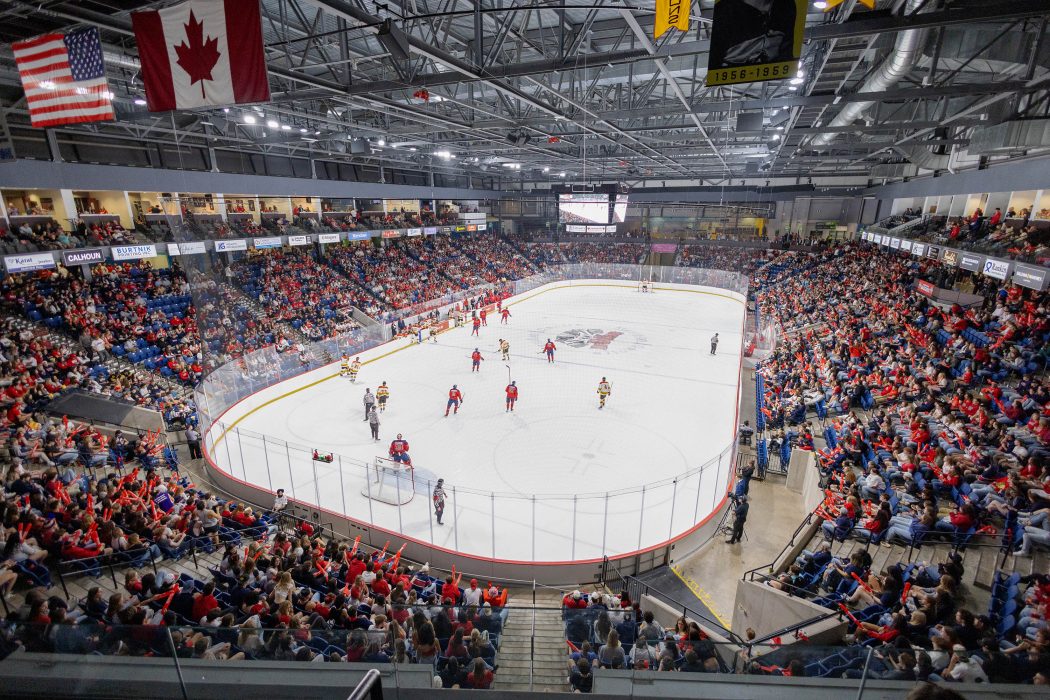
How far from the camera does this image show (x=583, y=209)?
26.2 m

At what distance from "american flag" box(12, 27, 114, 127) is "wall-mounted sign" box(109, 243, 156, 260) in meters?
14.6

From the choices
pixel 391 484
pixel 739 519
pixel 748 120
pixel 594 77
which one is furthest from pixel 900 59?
pixel 391 484

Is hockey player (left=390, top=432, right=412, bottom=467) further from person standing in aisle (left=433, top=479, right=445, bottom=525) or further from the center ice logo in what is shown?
the center ice logo

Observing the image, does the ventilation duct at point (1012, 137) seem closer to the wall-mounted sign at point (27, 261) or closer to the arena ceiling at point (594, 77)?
the arena ceiling at point (594, 77)

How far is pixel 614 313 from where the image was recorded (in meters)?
30.7

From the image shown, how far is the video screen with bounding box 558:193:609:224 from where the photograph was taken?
24969 millimetres

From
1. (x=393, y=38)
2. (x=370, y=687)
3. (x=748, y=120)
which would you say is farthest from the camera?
(x=748, y=120)

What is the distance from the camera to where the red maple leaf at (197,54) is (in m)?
6.18

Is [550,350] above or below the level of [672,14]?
below

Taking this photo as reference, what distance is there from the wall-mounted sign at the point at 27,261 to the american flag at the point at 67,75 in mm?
12623

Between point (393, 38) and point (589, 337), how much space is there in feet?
Answer: 63.3

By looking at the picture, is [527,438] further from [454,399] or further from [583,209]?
[583,209]

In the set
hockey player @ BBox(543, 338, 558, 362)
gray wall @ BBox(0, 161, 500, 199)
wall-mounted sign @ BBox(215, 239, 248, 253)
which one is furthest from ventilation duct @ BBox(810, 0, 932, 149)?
wall-mounted sign @ BBox(215, 239, 248, 253)

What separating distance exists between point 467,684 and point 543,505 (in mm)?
6860
